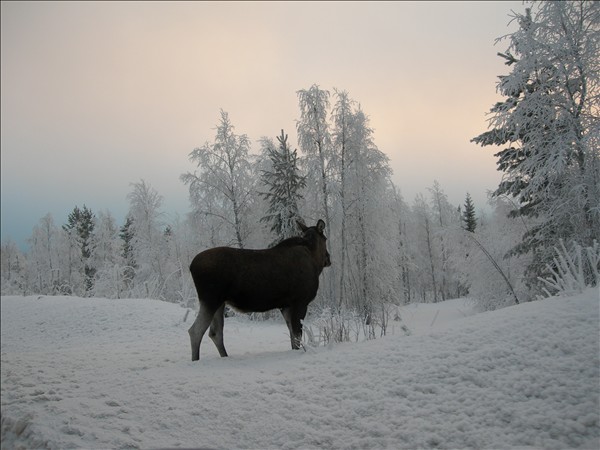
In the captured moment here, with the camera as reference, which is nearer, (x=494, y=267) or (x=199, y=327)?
(x=199, y=327)

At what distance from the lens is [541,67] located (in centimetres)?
698

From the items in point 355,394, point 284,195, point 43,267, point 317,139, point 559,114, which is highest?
point 317,139

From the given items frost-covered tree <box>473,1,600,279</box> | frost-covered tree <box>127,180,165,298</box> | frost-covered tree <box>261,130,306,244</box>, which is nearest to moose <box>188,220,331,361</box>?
frost-covered tree <box>473,1,600,279</box>

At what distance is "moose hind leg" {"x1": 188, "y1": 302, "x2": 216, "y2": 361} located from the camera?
429 centimetres

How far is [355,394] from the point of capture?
241 cm

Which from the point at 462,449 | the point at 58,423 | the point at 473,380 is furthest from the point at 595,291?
the point at 58,423

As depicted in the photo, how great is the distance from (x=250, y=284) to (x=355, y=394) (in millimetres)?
2287

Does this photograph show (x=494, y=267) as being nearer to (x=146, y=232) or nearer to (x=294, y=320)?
(x=294, y=320)

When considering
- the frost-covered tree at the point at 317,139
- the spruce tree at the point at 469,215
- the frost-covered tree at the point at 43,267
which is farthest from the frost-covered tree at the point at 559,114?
the spruce tree at the point at 469,215

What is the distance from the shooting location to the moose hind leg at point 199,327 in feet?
14.1

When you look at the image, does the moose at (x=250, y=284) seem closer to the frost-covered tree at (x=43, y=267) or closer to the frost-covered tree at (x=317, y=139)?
the frost-covered tree at (x=43, y=267)

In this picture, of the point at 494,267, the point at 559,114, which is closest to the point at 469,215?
the point at 494,267

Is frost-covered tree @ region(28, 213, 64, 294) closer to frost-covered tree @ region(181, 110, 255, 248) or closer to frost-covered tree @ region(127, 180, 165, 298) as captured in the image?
frost-covered tree @ region(181, 110, 255, 248)

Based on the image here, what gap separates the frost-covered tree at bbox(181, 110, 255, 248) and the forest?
0.23 feet
